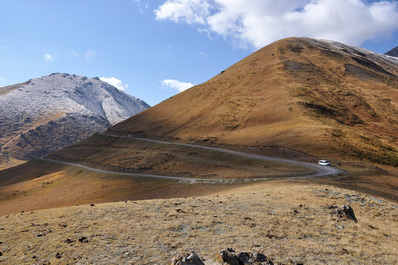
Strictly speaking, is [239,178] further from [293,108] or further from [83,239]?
[293,108]

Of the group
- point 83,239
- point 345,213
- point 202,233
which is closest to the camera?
point 83,239

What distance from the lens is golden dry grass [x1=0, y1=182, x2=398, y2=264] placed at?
11359 mm

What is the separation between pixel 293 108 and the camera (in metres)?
80.3

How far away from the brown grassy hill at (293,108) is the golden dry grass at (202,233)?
3862 cm

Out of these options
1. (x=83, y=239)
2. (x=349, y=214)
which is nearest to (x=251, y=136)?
(x=349, y=214)

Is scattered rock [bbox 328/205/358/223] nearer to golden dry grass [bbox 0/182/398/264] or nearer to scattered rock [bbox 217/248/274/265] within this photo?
golden dry grass [bbox 0/182/398/264]

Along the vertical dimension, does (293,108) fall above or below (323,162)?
above

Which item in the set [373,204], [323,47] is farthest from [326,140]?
[323,47]

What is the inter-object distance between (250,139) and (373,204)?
45.8 metres

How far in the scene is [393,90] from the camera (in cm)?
10138

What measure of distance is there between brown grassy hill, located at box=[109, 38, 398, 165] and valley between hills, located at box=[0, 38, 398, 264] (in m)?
0.57

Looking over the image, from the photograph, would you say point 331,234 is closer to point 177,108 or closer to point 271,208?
point 271,208

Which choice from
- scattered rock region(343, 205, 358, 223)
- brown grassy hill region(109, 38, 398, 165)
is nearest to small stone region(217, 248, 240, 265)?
scattered rock region(343, 205, 358, 223)

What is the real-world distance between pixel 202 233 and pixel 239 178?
30472 millimetres
